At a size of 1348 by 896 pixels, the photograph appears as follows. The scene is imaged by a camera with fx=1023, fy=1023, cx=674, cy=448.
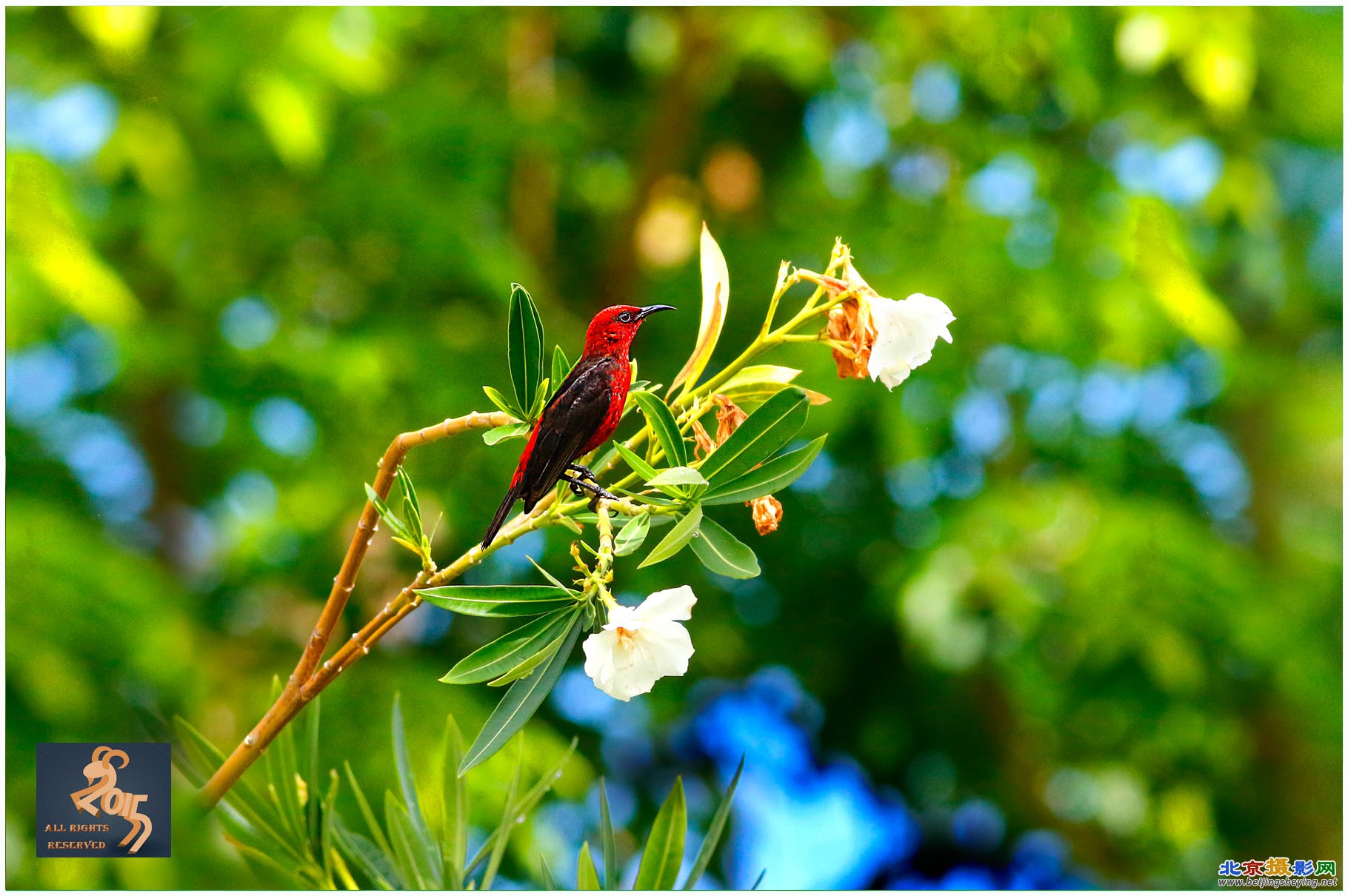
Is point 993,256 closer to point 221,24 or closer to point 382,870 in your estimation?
point 221,24

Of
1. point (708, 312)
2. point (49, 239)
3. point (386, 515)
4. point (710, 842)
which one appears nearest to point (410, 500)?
point (386, 515)

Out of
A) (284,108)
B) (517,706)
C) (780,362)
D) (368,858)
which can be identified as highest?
(284,108)

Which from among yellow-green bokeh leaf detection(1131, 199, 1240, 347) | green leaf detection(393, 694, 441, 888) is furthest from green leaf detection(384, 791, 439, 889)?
yellow-green bokeh leaf detection(1131, 199, 1240, 347)

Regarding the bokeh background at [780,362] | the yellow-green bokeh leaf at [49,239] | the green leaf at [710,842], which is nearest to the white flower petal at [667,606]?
the green leaf at [710,842]

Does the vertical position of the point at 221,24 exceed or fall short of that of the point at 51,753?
it exceeds it

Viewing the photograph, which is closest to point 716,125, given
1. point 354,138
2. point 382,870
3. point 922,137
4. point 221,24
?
point 922,137

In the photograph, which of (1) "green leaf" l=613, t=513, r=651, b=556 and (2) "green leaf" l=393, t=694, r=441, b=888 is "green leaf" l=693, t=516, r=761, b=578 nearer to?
(1) "green leaf" l=613, t=513, r=651, b=556

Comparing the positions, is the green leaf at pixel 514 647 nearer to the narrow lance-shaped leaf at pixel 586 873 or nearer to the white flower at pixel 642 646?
the white flower at pixel 642 646

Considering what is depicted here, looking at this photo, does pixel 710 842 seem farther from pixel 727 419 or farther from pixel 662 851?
pixel 727 419
